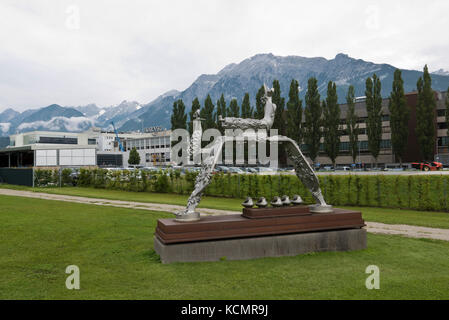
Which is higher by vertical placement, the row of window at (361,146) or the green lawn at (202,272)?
the row of window at (361,146)

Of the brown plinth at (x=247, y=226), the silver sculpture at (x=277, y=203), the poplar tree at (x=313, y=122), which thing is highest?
the poplar tree at (x=313, y=122)

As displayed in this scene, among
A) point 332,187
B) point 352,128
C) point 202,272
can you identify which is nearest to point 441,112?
point 352,128

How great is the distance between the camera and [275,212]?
7008 mm

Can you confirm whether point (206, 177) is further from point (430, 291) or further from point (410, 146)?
point (410, 146)

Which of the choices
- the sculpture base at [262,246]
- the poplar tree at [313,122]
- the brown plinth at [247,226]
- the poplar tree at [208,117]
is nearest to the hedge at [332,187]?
the sculpture base at [262,246]

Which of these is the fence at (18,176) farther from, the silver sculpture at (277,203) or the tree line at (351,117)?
the silver sculpture at (277,203)

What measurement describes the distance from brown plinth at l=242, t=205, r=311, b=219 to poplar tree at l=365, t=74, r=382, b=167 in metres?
39.8

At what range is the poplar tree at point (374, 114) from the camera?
42.4 m

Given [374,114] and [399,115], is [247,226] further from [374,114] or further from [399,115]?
[374,114]

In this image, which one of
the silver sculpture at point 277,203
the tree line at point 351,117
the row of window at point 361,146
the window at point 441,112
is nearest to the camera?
the silver sculpture at point 277,203

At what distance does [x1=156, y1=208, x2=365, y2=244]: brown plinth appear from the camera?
20.9 ft

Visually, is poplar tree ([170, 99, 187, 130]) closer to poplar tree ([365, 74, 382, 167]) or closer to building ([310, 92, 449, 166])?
building ([310, 92, 449, 166])

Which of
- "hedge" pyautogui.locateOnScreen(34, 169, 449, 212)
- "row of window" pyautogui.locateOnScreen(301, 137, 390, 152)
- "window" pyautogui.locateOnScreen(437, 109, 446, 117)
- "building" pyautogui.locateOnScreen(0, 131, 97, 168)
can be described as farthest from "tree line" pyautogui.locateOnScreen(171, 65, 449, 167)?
"building" pyautogui.locateOnScreen(0, 131, 97, 168)

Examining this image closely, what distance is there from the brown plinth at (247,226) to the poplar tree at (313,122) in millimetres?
36180
